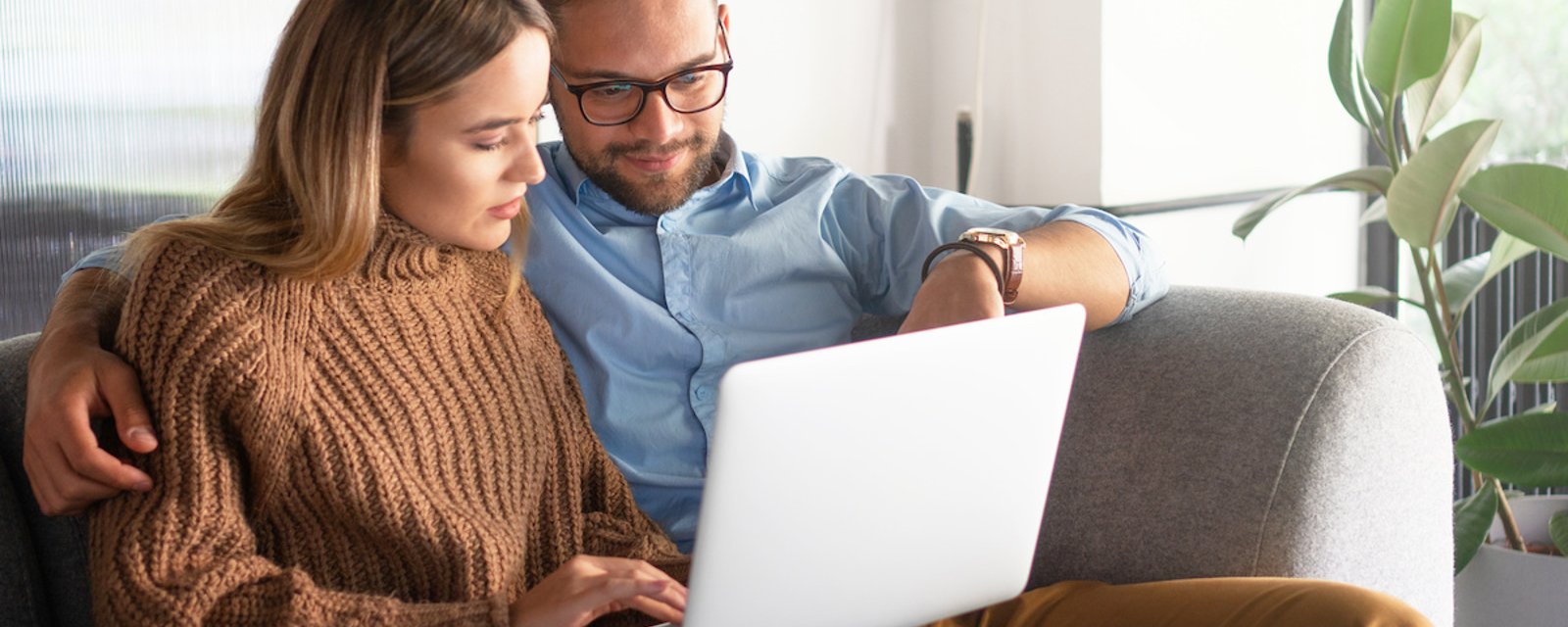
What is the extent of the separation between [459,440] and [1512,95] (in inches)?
90.3

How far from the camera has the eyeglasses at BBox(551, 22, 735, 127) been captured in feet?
4.90

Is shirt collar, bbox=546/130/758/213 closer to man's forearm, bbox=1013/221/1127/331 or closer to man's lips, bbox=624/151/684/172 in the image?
man's lips, bbox=624/151/684/172

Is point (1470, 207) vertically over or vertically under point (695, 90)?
under

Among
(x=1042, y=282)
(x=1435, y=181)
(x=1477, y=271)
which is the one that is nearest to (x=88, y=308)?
(x=1042, y=282)

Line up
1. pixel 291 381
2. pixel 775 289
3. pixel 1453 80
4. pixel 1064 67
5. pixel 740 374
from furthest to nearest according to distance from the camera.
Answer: pixel 1064 67, pixel 1453 80, pixel 775 289, pixel 291 381, pixel 740 374

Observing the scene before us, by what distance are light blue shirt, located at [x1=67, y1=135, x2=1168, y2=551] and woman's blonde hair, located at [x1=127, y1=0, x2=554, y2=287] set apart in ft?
1.08

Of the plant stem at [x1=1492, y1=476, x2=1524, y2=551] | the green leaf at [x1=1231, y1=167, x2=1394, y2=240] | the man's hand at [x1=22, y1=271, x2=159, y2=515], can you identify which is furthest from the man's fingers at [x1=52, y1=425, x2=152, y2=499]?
the plant stem at [x1=1492, y1=476, x2=1524, y2=551]

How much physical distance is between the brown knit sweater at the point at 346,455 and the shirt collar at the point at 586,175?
0.67 ft

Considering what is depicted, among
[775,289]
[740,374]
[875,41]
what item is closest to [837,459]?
[740,374]

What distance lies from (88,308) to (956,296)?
29.0 inches

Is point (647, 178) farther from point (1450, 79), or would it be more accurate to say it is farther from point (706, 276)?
point (1450, 79)

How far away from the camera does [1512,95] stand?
9.06ft

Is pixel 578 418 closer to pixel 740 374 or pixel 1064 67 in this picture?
pixel 740 374

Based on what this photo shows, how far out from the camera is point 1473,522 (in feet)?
6.57
